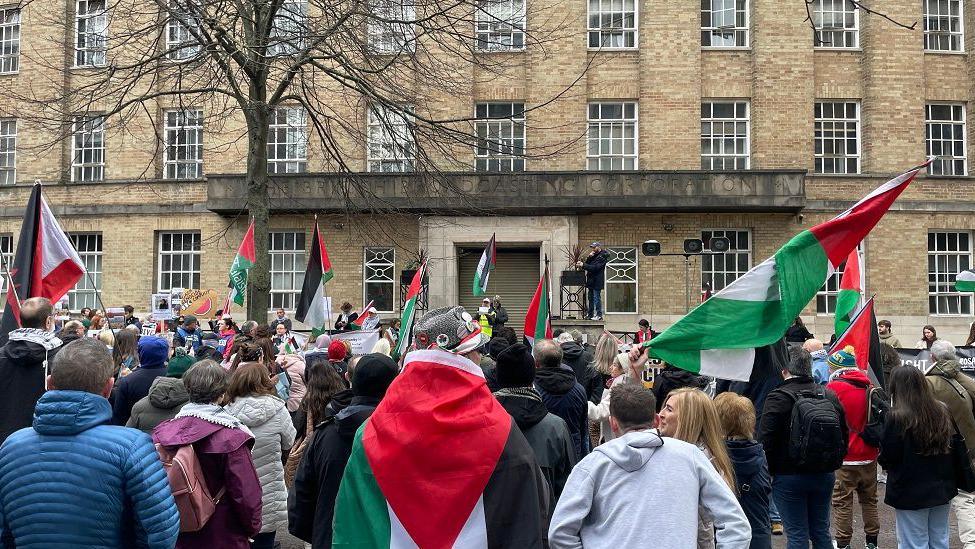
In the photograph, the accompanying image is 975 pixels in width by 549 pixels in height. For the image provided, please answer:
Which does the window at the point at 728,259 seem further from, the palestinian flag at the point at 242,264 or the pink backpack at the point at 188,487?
the pink backpack at the point at 188,487

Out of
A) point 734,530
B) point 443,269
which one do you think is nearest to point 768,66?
point 443,269

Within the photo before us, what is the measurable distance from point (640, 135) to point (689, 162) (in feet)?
5.35

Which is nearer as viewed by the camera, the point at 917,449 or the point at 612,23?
the point at 917,449

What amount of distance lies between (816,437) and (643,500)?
283cm

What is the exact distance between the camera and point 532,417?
455 centimetres

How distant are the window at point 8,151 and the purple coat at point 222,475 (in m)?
26.8

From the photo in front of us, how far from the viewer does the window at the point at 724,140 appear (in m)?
24.5

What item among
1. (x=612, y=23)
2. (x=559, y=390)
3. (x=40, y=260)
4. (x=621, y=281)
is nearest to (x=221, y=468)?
(x=559, y=390)

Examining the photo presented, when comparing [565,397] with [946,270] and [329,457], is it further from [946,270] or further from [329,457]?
[946,270]

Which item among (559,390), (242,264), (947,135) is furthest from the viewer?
(947,135)

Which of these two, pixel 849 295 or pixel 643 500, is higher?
pixel 849 295

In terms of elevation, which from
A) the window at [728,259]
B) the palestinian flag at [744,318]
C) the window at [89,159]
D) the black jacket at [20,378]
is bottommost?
the black jacket at [20,378]

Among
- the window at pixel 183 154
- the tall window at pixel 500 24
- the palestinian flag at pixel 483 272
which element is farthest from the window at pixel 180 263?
the palestinian flag at pixel 483 272

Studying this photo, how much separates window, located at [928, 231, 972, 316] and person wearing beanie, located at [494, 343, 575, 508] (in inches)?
916
